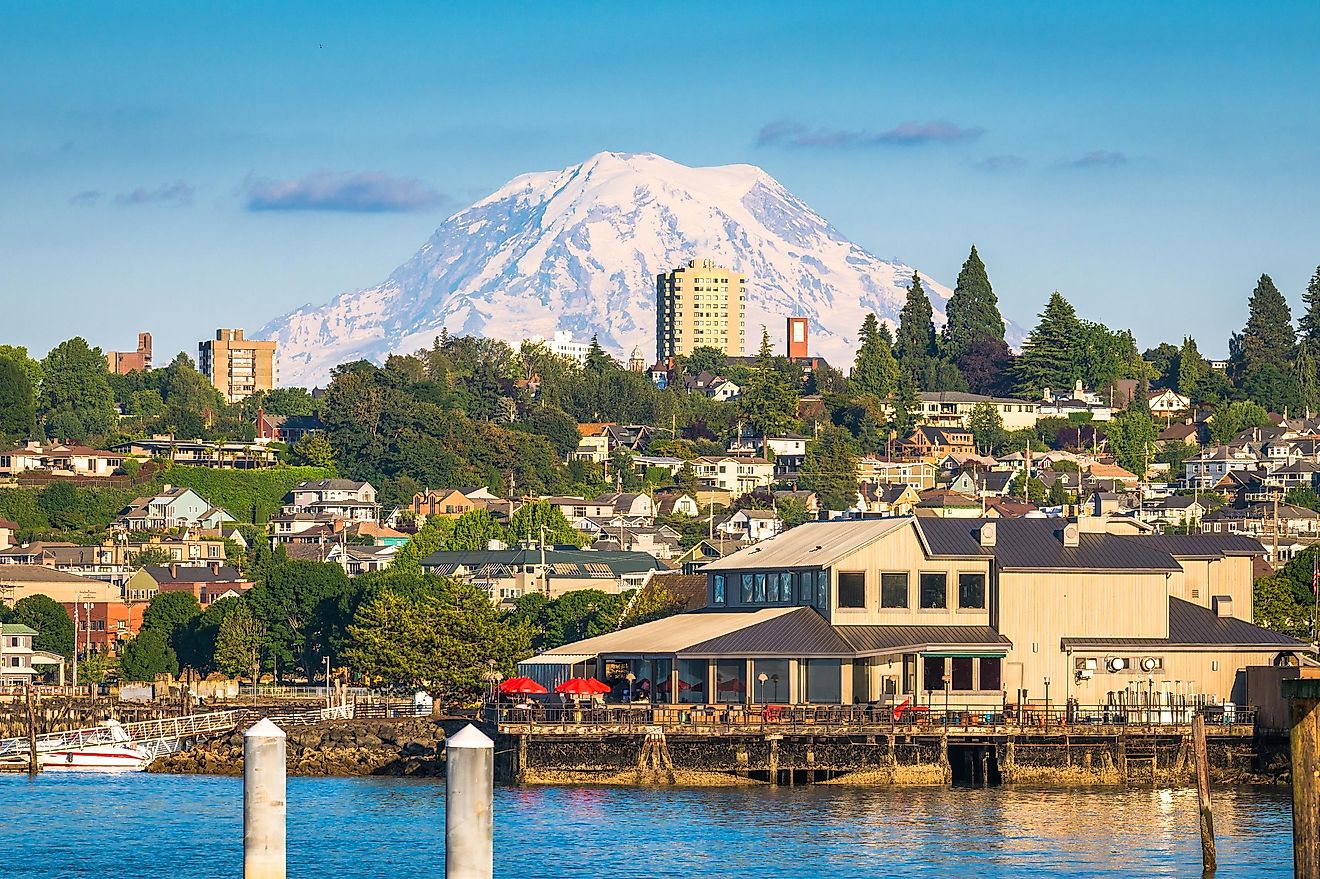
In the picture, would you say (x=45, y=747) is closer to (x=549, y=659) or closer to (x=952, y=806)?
(x=549, y=659)

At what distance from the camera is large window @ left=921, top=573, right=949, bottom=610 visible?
243 ft

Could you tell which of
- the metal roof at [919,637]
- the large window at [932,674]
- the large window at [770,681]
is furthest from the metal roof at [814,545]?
the large window at [932,674]

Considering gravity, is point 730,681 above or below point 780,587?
below

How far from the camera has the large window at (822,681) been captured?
236 feet

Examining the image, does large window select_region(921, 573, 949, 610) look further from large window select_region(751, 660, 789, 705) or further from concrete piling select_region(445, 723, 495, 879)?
concrete piling select_region(445, 723, 495, 879)

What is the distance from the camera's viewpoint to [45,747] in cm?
8431

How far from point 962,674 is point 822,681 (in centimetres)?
431

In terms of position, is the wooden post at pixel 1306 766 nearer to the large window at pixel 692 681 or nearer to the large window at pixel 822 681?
the large window at pixel 822 681

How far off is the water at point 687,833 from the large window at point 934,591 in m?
8.44

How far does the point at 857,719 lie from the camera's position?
68875 mm

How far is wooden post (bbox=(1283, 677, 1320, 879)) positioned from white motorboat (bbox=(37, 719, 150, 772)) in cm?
4980

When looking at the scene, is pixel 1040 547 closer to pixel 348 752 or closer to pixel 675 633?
pixel 675 633

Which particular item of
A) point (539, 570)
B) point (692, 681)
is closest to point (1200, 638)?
point (692, 681)

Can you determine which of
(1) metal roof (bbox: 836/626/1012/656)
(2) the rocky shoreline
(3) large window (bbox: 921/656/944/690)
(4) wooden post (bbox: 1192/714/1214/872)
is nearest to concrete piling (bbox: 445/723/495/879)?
(4) wooden post (bbox: 1192/714/1214/872)
